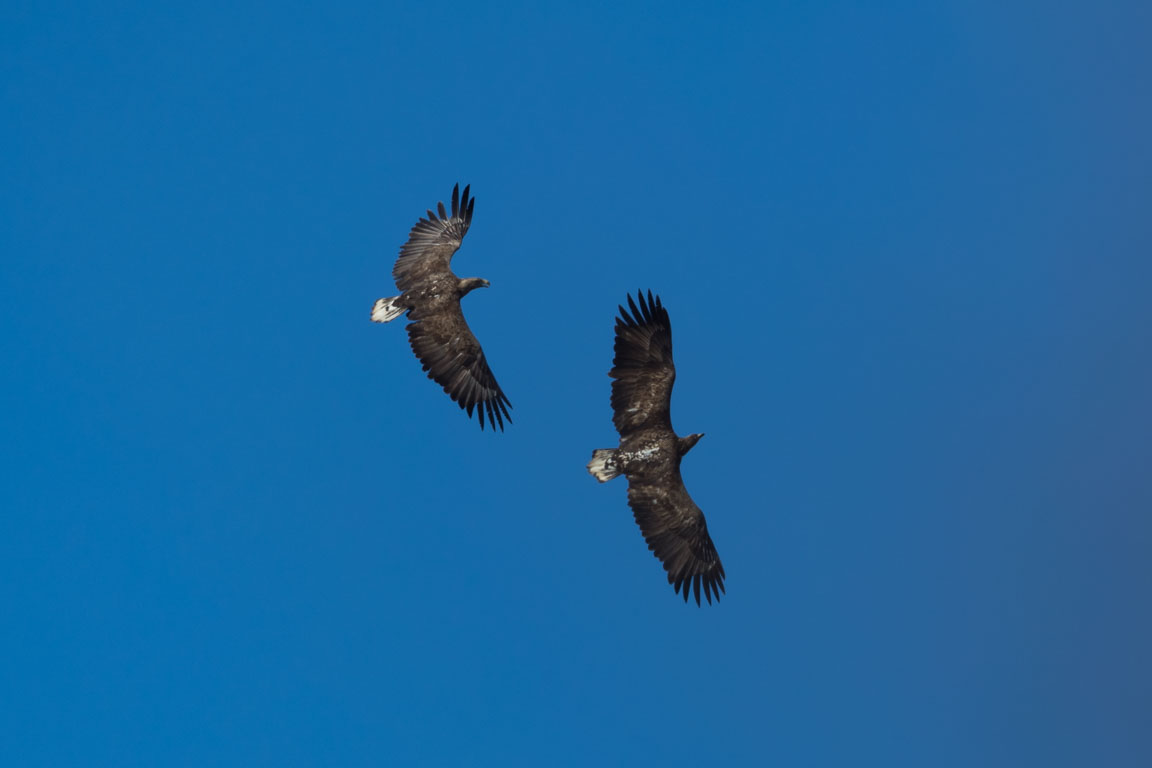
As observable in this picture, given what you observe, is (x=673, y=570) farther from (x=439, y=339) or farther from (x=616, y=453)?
(x=439, y=339)

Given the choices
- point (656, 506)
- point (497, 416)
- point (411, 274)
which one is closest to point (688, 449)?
point (656, 506)

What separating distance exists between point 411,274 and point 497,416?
2777mm

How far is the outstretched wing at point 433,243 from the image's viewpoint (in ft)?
74.0

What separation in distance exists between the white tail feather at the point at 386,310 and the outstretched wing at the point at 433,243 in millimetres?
370

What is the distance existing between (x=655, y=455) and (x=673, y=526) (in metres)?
1.12

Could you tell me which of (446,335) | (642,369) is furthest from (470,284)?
(642,369)

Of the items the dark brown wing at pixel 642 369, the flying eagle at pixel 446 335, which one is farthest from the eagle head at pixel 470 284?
the dark brown wing at pixel 642 369

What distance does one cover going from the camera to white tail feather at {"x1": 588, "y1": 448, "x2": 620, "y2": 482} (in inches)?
787

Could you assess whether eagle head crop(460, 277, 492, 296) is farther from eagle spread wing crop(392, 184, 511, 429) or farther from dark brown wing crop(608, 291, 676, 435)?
dark brown wing crop(608, 291, 676, 435)

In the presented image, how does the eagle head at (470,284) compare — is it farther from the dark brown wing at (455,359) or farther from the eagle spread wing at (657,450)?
the eagle spread wing at (657,450)

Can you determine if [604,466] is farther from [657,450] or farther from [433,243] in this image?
[433,243]

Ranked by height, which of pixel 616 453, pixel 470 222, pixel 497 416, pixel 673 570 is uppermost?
pixel 470 222

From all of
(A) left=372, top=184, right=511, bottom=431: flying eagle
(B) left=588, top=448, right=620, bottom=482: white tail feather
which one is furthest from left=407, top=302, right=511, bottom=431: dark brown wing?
(B) left=588, top=448, right=620, bottom=482: white tail feather

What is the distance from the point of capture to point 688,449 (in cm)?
2044
